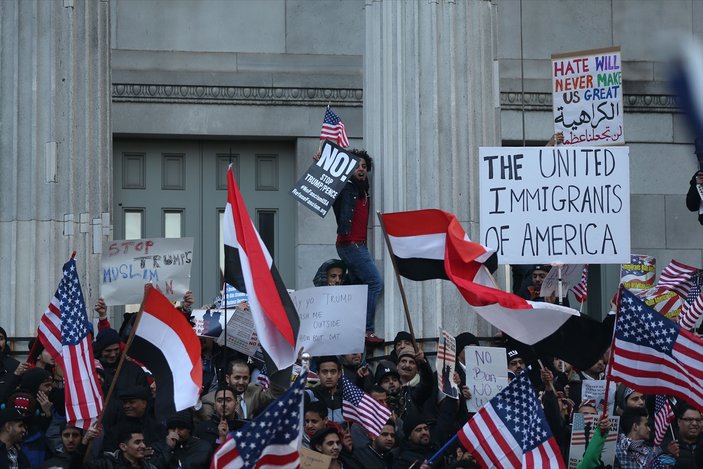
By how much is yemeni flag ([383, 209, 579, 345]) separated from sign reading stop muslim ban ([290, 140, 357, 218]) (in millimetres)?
2475

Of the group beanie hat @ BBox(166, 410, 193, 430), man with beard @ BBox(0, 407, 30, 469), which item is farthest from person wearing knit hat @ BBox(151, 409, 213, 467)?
man with beard @ BBox(0, 407, 30, 469)

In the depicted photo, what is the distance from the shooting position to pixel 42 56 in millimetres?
20781

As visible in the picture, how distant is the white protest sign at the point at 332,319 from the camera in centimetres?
1838

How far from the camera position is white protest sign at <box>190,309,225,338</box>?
20156mm

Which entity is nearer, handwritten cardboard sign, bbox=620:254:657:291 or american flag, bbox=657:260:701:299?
american flag, bbox=657:260:701:299

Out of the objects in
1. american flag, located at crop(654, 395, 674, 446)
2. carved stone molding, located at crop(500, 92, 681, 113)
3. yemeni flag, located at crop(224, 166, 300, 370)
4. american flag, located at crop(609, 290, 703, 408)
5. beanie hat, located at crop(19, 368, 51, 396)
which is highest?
carved stone molding, located at crop(500, 92, 681, 113)

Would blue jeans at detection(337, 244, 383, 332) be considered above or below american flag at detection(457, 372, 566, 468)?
above

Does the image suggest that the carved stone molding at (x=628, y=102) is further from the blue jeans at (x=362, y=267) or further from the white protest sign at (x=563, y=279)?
the white protest sign at (x=563, y=279)

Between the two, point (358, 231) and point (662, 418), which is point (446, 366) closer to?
point (662, 418)

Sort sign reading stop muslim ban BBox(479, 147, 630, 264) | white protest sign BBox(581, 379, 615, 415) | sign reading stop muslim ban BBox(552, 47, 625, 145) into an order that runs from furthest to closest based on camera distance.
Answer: sign reading stop muslim ban BBox(552, 47, 625, 145) → sign reading stop muslim ban BBox(479, 147, 630, 264) → white protest sign BBox(581, 379, 615, 415)

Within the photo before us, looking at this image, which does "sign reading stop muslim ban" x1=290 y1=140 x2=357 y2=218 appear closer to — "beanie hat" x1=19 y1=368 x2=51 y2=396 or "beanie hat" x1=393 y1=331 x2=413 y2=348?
"beanie hat" x1=393 y1=331 x2=413 y2=348

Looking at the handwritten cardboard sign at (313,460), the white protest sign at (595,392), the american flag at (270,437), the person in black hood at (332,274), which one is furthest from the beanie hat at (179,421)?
the person in black hood at (332,274)

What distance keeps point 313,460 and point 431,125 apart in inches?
231

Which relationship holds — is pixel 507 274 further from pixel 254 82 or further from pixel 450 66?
pixel 254 82
